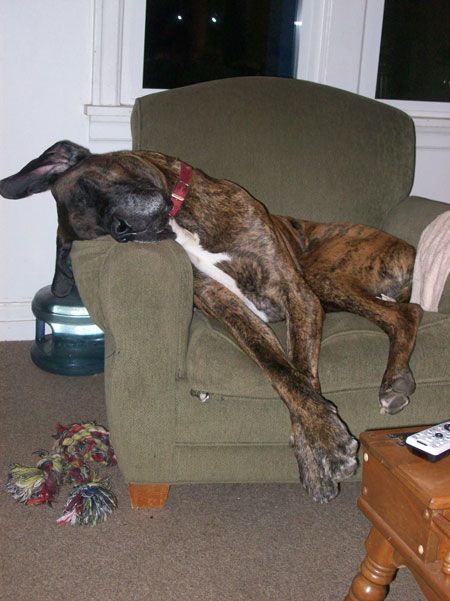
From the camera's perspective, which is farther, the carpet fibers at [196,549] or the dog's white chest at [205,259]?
the dog's white chest at [205,259]

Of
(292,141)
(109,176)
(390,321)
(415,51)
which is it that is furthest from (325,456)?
(415,51)

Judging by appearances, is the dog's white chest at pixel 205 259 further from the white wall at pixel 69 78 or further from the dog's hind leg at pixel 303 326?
the white wall at pixel 69 78

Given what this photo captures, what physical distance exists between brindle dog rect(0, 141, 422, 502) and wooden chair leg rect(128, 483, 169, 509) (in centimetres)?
49

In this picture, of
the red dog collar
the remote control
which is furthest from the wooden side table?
the red dog collar

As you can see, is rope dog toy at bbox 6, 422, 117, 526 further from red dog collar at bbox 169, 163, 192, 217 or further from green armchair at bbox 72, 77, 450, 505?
red dog collar at bbox 169, 163, 192, 217

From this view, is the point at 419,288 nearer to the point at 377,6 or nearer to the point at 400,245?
the point at 400,245

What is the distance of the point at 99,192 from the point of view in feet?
6.89

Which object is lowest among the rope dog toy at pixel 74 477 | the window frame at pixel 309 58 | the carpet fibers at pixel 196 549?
the carpet fibers at pixel 196 549

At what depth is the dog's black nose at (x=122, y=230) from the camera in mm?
2051

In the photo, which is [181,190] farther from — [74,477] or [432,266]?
[74,477]

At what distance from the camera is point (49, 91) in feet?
10.8

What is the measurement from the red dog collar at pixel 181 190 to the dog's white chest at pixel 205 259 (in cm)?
4

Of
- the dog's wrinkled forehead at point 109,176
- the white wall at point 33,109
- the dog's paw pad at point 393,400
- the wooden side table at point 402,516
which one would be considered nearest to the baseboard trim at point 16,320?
the white wall at point 33,109

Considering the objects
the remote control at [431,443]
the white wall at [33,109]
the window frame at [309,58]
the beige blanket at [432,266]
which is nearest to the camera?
the remote control at [431,443]
